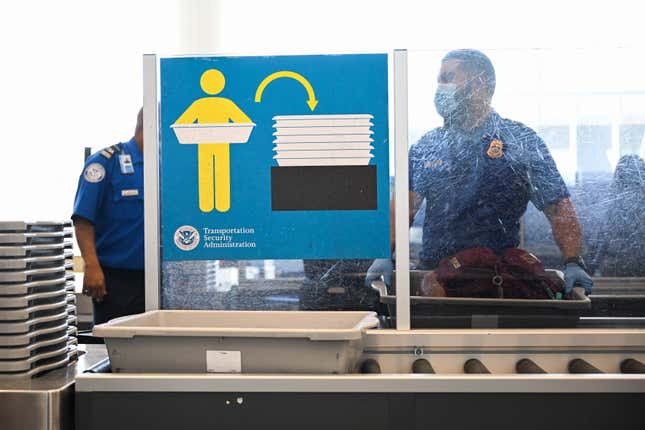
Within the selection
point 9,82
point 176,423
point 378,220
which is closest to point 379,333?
point 378,220

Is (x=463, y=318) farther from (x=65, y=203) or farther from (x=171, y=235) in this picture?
(x=65, y=203)

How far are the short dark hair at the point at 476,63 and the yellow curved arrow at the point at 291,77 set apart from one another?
13.4 inches

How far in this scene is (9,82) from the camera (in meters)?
4.05

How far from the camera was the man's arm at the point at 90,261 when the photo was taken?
245 centimetres

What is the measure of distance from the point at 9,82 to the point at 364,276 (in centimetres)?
324

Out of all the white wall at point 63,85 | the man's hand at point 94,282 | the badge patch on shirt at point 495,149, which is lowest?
the man's hand at point 94,282

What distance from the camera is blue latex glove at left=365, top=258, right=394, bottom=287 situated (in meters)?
1.68

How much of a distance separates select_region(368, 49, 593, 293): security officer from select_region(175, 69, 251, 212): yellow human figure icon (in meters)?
0.44

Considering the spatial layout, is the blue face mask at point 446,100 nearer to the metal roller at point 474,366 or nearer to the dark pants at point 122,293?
the metal roller at point 474,366

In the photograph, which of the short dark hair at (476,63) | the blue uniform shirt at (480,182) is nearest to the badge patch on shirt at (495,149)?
the blue uniform shirt at (480,182)

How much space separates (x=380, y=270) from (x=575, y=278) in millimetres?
488

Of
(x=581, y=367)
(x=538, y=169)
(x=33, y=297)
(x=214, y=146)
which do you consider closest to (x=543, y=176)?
(x=538, y=169)

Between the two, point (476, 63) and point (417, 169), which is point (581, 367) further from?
point (476, 63)

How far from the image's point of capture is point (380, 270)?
5.55 ft
